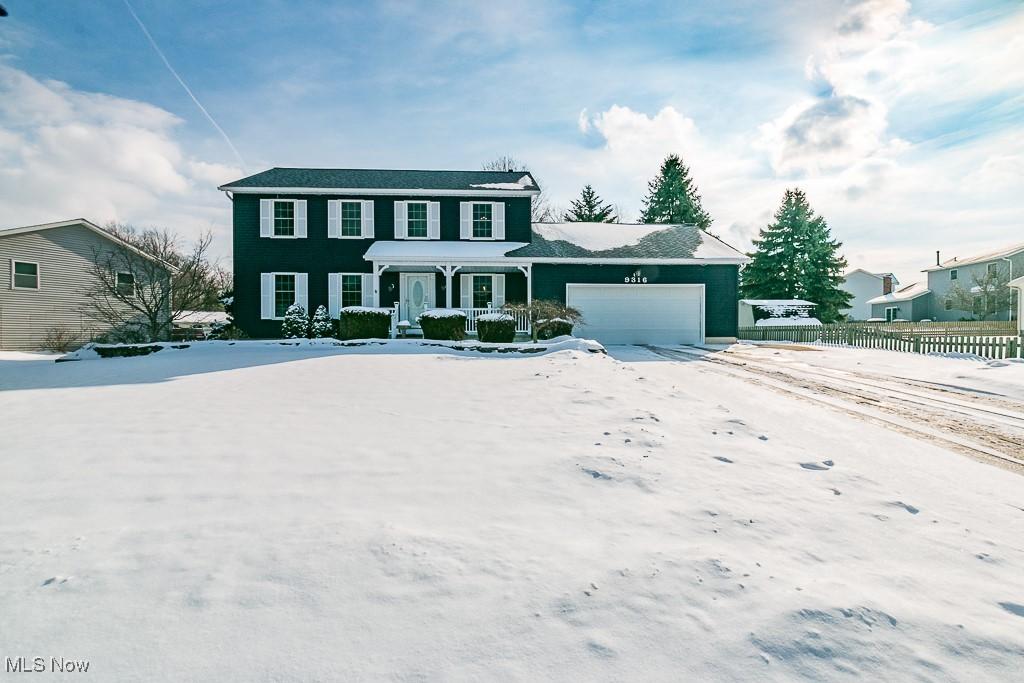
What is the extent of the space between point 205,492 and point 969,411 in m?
8.61

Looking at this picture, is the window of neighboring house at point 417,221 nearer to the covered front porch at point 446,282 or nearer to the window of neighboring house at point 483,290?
the covered front porch at point 446,282

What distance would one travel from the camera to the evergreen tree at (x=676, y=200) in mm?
38188

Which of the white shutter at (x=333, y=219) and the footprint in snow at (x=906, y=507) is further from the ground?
the white shutter at (x=333, y=219)

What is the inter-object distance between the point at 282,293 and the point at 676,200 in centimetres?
3070

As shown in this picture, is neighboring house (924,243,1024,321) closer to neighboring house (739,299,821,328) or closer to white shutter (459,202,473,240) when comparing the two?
neighboring house (739,299,821,328)

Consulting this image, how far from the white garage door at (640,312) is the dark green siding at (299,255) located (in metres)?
2.84

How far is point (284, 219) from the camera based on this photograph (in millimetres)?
19453

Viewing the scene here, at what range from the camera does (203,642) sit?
5.75 ft

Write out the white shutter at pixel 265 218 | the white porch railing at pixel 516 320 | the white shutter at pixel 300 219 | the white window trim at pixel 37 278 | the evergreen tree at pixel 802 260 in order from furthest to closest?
the evergreen tree at pixel 802 260 < the white shutter at pixel 300 219 < the white shutter at pixel 265 218 < the white window trim at pixel 37 278 < the white porch railing at pixel 516 320

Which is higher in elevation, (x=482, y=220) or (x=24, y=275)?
(x=482, y=220)

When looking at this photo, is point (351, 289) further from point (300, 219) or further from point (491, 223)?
point (491, 223)

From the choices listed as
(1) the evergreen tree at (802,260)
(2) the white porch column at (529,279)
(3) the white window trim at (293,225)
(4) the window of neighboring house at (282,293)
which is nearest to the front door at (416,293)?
(2) the white porch column at (529,279)

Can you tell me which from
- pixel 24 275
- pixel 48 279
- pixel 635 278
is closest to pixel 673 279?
pixel 635 278

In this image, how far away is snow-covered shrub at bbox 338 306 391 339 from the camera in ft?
49.4
